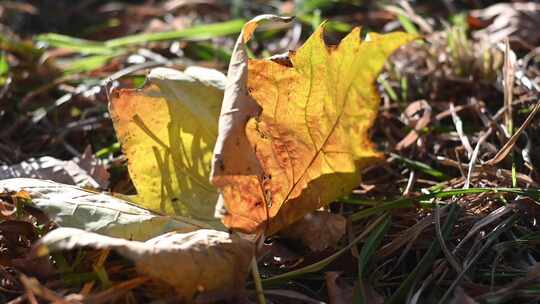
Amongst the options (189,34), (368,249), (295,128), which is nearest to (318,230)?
(368,249)

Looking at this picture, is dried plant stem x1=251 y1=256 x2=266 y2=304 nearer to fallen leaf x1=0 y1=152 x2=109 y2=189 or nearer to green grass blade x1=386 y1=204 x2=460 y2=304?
green grass blade x1=386 y1=204 x2=460 y2=304

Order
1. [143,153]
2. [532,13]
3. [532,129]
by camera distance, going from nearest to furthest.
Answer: [143,153]
[532,129]
[532,13]

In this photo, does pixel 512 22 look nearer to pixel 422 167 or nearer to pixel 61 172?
pixel 422 167

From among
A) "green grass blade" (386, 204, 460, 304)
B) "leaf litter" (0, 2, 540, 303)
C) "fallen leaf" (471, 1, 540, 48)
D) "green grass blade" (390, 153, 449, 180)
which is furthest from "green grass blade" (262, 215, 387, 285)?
"fallen leaf" (471, 1, 540, 48)

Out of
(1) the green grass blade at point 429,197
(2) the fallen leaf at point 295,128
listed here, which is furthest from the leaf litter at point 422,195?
(2) the fallen leaf at point 295,128

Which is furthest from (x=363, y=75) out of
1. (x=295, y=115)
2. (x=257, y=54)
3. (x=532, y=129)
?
(x=257, y=54)

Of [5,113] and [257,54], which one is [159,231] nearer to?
[5,113]

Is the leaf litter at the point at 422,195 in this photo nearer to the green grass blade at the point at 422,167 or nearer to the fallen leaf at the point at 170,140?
the green grass blade at the point at 422,167
